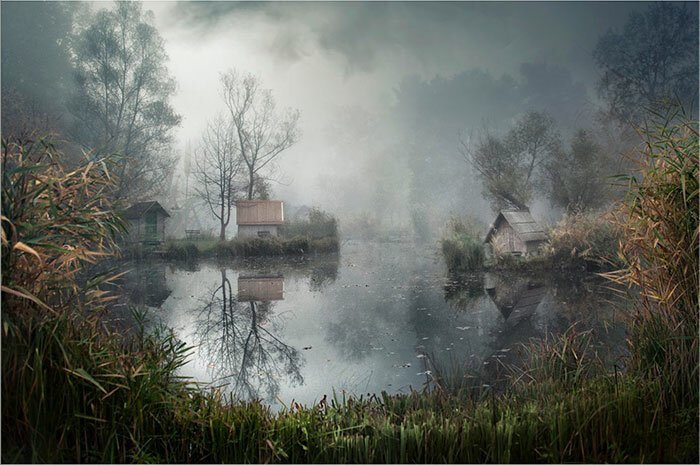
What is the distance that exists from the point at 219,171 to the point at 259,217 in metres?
0.58

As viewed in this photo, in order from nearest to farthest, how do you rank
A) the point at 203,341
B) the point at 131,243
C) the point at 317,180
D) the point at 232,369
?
the point at 232,369, the point at 203,341, the point at 131,243, the point at 317,180

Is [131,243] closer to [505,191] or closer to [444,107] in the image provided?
[444,107]

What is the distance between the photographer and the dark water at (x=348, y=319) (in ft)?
8.22

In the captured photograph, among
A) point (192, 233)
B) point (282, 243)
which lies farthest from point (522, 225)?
point (192, 233)

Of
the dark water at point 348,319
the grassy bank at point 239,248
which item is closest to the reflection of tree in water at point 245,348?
the dark water at point 348,319

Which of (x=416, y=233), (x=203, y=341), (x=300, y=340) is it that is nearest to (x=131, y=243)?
(x=203, y=341)

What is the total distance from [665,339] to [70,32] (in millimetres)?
4766

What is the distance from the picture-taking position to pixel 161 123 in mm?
4242

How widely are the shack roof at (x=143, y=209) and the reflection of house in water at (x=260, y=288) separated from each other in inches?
39.6

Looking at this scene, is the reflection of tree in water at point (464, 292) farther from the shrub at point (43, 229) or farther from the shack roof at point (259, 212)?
the shrub at point (43, 229)

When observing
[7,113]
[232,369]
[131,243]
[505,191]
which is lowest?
[232,369]

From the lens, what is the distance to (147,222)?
4117 millimetres

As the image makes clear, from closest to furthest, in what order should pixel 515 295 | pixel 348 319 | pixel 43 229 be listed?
A: pixel 43 229
pixel 348 319
pixel 515 295

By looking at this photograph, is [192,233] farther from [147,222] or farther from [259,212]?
[259,212]
